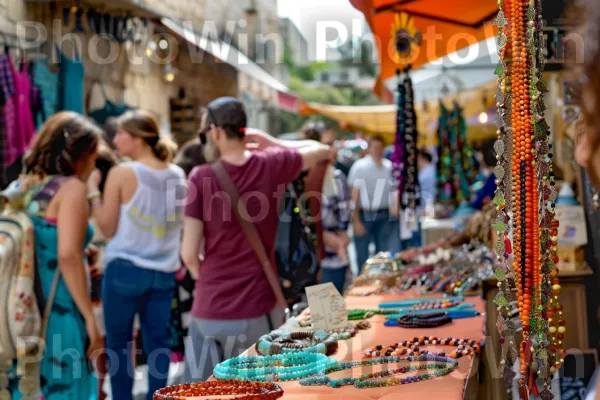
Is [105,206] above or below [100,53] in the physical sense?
below

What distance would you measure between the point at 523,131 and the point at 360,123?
14.2 metres

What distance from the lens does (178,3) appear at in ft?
38.0

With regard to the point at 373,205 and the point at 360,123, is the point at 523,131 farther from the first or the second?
the point at 360,123

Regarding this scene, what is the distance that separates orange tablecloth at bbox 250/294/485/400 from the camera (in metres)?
2.18

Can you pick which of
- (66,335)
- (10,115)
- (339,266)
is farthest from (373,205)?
(66,335)

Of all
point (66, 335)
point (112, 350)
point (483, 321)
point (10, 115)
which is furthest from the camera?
point (10, 115)

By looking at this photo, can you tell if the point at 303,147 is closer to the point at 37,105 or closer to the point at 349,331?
the point at 349,331

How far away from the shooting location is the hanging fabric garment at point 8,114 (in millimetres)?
6062

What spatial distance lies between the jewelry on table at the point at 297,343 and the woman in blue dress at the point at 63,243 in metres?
1.46

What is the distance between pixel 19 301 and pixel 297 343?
63.7 inches

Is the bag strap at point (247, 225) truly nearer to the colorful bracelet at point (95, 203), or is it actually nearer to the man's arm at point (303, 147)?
the man's arm at point (303, 147)

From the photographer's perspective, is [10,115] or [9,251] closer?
[9,251]

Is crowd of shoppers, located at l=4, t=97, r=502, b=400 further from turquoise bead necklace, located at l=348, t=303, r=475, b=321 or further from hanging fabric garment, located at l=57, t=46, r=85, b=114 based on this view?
hanging fabric garment, located at l=57, t=46, r=85, b=114

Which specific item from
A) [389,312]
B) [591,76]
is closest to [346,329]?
[389,312]
